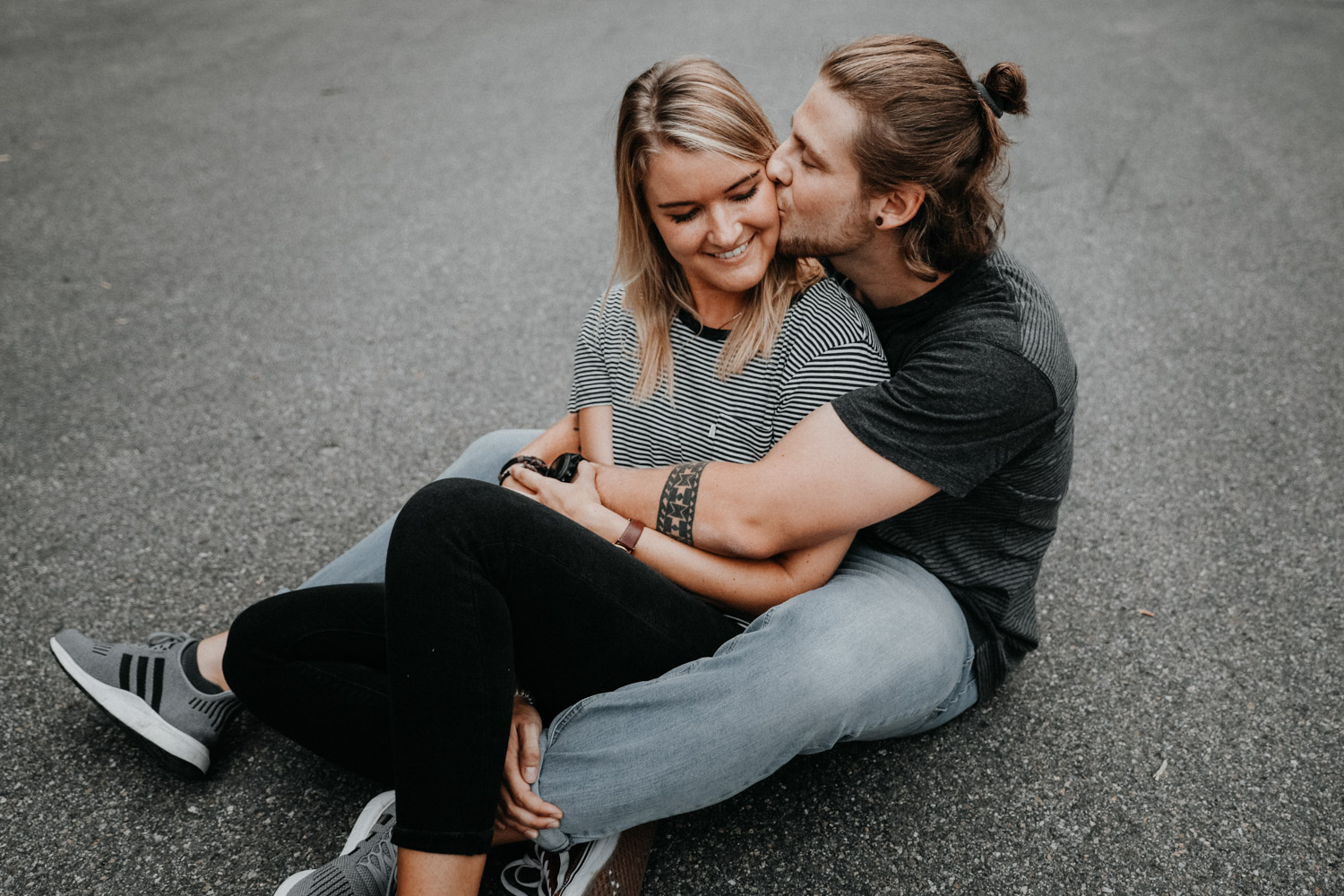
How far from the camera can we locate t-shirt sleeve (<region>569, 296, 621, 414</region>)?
2.39m

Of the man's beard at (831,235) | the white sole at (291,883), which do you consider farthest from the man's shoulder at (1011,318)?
the white sole at (291,883)

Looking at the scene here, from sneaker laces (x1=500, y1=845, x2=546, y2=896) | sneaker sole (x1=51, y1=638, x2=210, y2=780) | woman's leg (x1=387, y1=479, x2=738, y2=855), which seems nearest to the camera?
woman's leg (x1=387, y1=479, x2=738, y2=855)

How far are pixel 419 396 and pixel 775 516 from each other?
2088 millimetres

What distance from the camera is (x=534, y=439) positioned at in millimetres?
2578

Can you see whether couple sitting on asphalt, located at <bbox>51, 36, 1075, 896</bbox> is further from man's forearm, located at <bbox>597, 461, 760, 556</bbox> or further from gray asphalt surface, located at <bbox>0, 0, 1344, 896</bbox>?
gray asphalt surface, located at <bbox>0, 0, 1344, 896</bbox>

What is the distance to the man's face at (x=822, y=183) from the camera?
2025 mm

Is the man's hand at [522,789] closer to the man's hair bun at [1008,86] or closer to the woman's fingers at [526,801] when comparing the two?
the woman's fingers at [526,801]

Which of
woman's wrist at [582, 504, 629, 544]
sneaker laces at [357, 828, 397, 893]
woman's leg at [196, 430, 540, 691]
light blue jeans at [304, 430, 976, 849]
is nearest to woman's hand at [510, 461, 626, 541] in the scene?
woman's wrist at [582, 504, 629, 544]

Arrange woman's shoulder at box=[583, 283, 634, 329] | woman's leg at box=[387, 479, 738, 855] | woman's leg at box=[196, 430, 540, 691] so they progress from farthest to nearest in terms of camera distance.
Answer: woman's shoulder at box=[583, 283, 634, 329] → woman's leg at box=[196, 430, 540, 691] → woman's leg at box=[387, 479, 738, 855]

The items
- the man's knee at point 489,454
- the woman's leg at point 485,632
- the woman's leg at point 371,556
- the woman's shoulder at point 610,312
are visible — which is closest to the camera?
the woman's leg at point 485,632

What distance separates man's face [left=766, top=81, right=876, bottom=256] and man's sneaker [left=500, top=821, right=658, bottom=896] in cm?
134

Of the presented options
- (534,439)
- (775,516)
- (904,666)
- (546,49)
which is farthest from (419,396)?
(546,49)

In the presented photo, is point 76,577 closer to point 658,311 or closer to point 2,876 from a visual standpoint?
point 2,876

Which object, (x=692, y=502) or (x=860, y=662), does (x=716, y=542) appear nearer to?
(x=692, y=502)
